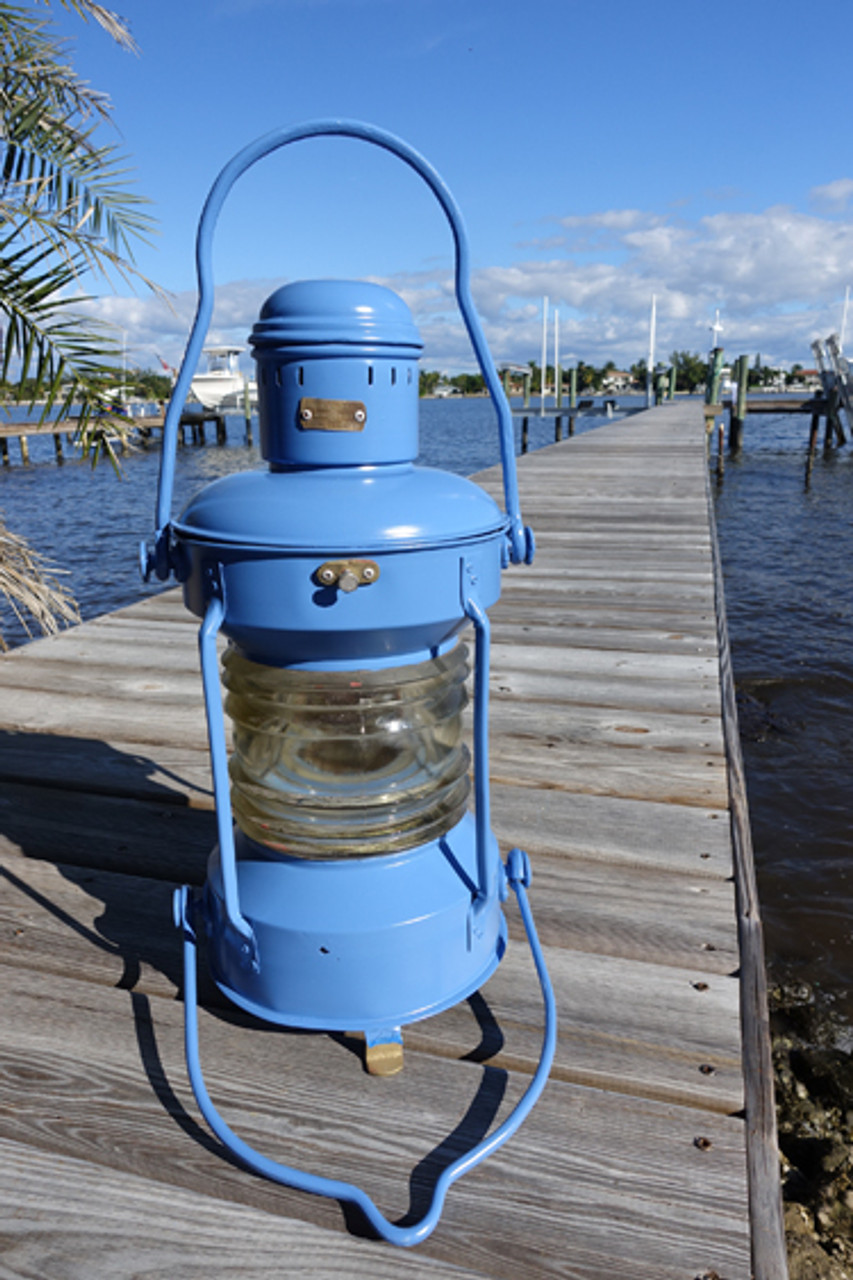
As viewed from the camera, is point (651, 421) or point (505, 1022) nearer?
point (505, 1022)

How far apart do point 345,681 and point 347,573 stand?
0.33 metres

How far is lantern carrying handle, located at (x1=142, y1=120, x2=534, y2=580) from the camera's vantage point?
5.51ft

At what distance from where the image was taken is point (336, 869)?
1.81 metres

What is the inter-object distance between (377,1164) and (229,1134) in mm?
269

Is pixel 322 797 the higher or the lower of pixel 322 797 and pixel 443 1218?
the higher

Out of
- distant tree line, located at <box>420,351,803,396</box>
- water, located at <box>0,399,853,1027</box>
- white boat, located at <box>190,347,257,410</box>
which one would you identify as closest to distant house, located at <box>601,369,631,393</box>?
distant tree line, located at <box>420,351,803,396</box>

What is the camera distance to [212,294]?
1.75 metres

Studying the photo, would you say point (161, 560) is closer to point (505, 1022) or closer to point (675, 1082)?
point (505, 1022)

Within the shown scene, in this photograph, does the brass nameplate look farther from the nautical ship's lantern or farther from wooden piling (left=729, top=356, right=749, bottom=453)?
wooden piling (left=729, top=356, right=749, bottom=453)

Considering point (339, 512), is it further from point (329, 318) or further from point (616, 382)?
point (616, 382)

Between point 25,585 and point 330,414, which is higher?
point 330,414

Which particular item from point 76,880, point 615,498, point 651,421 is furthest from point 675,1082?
point 651,421

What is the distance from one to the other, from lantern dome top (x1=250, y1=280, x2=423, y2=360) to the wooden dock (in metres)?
1.42

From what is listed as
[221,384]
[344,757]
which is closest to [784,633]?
[344,757]
